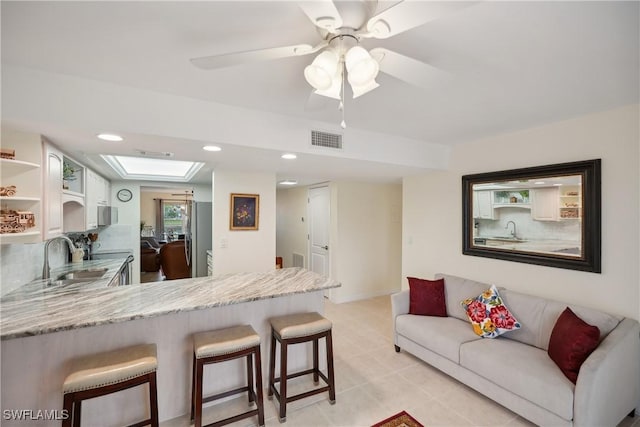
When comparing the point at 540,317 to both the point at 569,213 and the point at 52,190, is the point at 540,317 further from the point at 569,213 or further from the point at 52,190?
the point at 52,190

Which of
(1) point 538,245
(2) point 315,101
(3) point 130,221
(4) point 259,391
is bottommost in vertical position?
(4) point 259,391

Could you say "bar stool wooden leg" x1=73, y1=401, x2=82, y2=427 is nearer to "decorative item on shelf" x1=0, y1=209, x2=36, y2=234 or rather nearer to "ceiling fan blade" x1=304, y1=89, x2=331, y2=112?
"decorative item on shelf" x1=0, y1=209, x2=36, y2=234

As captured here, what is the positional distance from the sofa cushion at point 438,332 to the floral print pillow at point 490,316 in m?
0.10

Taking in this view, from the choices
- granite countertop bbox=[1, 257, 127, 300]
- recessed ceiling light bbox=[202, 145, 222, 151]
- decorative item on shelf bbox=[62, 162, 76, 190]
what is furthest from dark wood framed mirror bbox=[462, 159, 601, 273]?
decorative item on shelf bbox=[62, 162, 76, 190]

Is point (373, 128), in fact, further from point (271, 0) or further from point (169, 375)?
point (169, 375)

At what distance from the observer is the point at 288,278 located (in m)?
2.56

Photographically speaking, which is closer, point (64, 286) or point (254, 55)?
point (254, 55)

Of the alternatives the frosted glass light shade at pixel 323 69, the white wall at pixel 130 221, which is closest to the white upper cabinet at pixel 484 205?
the frosted glass light shade at pixel 323 69

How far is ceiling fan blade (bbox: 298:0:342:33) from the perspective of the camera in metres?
0.88

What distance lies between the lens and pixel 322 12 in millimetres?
928

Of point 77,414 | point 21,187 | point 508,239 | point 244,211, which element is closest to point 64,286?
point 21,187

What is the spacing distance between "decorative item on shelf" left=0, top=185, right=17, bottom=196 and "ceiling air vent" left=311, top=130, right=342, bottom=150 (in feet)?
6.87

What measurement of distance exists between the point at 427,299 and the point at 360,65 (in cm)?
256

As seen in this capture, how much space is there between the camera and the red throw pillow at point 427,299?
2.96m
